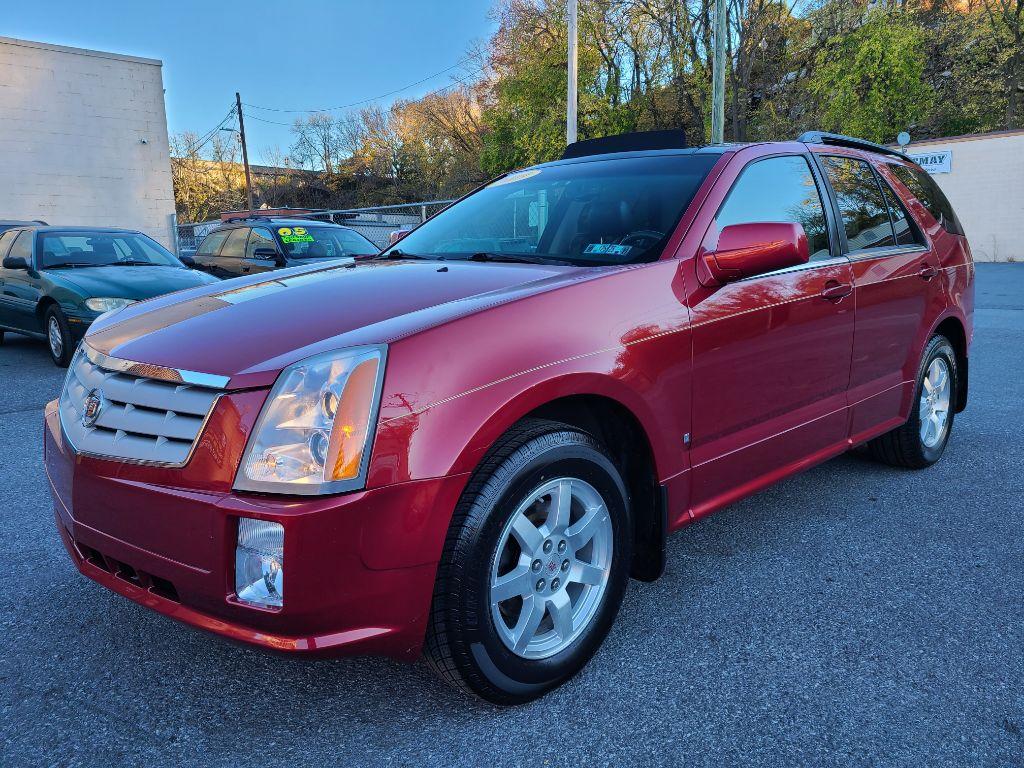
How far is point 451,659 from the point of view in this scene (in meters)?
2.01

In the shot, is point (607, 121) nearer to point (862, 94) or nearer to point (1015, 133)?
point (862, 94)

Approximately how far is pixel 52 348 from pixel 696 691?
791cm

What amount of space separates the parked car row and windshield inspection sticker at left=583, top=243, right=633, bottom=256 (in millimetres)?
4182

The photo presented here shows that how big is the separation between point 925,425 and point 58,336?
777cm

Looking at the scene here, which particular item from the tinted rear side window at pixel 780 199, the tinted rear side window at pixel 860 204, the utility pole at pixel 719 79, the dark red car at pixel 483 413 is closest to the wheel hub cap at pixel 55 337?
the dark red car at pixel 483 413

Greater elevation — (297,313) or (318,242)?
(318,242)

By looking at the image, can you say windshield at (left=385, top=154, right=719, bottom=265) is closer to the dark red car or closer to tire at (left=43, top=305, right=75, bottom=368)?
the dark red car

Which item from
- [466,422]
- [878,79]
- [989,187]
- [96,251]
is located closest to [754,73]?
[878,79]

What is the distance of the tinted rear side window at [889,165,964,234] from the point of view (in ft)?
13.9

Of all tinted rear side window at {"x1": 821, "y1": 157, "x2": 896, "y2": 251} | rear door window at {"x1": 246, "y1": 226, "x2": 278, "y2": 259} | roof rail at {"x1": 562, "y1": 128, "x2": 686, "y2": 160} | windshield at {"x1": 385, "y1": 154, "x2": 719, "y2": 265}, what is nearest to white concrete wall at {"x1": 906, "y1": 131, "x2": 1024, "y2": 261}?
rear door window at {"x1": 246, "y1": 226, "x2": 278, "y2": 259}

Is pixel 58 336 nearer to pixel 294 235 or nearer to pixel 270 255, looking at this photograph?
pixel 270 255

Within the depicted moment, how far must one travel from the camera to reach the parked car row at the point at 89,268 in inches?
298

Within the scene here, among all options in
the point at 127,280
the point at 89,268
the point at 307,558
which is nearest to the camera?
the point at 307,558

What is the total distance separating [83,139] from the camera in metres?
19.9
